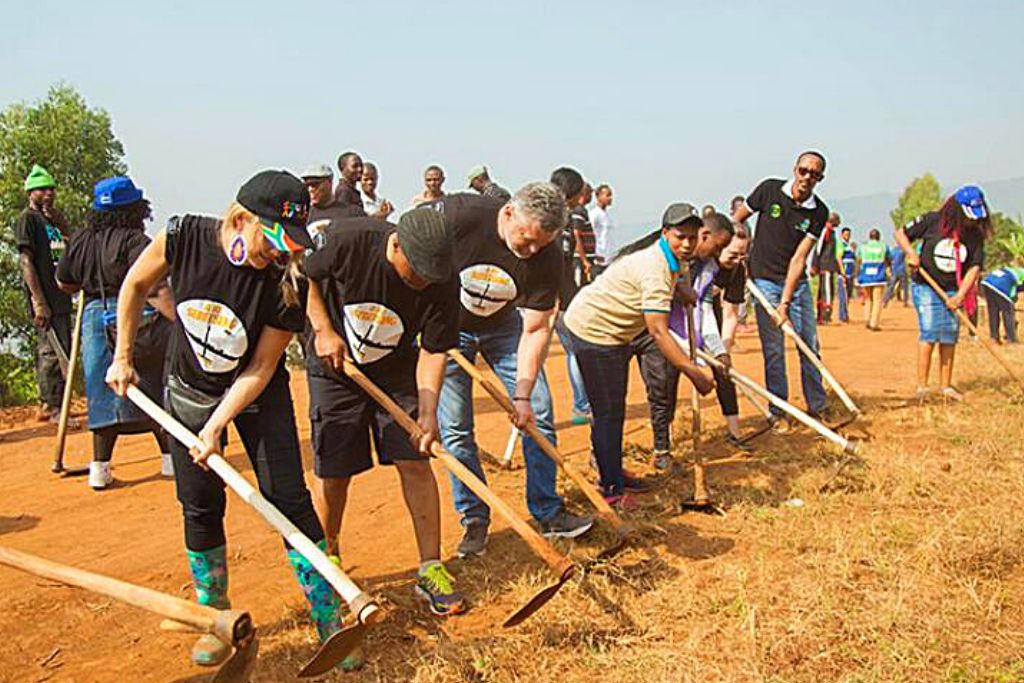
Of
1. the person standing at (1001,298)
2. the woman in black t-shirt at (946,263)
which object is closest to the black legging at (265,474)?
the woman in black t-shirt at (946,263)

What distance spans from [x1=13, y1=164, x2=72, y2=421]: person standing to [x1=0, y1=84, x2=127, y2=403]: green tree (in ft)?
16.0

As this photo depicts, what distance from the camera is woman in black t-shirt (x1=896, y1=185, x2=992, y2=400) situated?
7488mm

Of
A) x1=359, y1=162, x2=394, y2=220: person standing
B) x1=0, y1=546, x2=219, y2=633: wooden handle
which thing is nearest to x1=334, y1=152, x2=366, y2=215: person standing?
x1=359, y1=162, x2=394, y2=220: person standing

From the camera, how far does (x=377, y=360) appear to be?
3.75m

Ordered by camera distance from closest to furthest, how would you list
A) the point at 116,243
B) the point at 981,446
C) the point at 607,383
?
1. the point at 607,383
2. the point at 116,243
3. the point at 981,446

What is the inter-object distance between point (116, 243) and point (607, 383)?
2914 mm

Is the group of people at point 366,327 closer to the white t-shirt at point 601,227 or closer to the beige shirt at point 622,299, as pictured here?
the beige shirt at point 622,299


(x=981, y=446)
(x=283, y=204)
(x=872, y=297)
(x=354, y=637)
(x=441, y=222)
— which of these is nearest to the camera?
(x=354, y=637)

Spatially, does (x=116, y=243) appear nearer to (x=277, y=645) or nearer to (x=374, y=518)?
(x=374, y=518)

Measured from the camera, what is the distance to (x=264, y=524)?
16.7ft

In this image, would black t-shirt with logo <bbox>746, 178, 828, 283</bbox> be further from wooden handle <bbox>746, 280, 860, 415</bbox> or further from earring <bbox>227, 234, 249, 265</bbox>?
earring <bbox>227, 234, 249, 265</bbox>

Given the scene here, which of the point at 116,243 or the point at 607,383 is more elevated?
the point at 116,243

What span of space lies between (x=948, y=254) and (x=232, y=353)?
6369 mm

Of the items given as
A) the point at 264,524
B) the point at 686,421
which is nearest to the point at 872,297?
the point at 686,421
